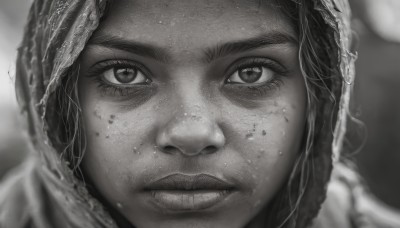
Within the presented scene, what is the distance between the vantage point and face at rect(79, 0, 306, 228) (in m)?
1.37

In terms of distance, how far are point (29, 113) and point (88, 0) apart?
50 centimetres

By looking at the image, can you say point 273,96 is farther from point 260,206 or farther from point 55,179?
point 55,179

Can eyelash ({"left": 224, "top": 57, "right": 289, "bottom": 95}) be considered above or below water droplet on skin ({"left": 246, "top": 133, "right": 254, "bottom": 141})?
above

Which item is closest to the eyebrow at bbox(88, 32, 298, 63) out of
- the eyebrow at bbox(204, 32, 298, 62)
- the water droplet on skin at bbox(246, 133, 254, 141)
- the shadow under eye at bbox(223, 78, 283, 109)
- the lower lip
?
the eyebrow at bbox(204, 32, 298, 62)

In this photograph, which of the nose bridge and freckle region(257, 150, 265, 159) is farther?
freckle region(257, 150, 265, 159)

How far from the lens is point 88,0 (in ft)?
4.49

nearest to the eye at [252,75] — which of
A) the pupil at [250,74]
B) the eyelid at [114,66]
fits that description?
the pupil at [250,74]

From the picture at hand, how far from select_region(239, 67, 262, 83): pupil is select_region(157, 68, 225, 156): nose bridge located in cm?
14

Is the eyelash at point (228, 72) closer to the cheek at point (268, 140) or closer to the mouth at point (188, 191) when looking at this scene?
the cheek at point (268, 140)

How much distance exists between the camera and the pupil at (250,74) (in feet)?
4.83

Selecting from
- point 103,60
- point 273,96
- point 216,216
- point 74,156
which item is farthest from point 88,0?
point 216,216

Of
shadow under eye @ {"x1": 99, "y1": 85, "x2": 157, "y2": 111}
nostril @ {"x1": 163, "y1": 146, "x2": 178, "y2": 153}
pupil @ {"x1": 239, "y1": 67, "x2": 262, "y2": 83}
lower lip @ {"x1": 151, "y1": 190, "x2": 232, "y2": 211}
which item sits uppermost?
pupil @ {"x1": 239, "y1": 67, "x2": 262, "y2": 83}

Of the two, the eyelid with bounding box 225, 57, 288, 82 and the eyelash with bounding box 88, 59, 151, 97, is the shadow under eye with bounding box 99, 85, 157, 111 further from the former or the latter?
the eyelid with bounding box 225, 57, 288, 82

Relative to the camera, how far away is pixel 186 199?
55.9 inches
